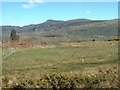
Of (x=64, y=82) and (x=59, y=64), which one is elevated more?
(x=64, y=82)

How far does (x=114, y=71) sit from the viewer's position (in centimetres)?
749

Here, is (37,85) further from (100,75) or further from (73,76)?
(100,75)

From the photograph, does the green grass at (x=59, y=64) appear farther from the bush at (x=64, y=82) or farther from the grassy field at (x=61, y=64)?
the bush at (x=64, y=82)

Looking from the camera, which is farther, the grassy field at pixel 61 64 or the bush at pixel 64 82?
the grassy field at pixel 61 64

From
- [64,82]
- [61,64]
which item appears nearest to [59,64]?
[61,64]

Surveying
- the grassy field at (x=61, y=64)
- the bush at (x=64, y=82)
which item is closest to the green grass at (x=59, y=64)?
the grassy field at (x=61, y=64)

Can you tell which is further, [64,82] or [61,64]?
[61,64]

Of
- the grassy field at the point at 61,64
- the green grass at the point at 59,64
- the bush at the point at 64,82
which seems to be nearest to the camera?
the bush at the point at 64,82

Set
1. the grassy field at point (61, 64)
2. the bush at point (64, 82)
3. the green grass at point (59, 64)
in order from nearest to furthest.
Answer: the bush at point (64, 82)
the grassy field at point (61, 64)
the green grass at point (59, 64)

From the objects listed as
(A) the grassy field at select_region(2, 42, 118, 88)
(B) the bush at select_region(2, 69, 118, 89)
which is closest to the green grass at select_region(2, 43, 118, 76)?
(A) the grassy field at select_region(2, 42, 118, 88)

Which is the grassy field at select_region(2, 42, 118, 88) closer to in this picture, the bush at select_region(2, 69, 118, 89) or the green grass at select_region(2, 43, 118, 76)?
the green grass at select_region(2, 43, 118, 76)

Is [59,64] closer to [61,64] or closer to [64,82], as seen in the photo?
[61,64]

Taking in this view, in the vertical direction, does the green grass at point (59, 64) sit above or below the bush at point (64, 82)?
below

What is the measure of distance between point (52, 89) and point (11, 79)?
1436mm
